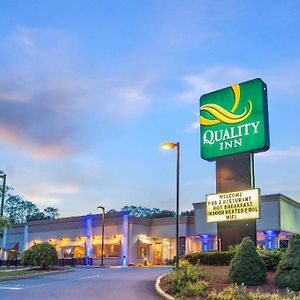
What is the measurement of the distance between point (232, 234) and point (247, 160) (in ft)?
13.5

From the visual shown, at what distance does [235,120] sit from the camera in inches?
1069

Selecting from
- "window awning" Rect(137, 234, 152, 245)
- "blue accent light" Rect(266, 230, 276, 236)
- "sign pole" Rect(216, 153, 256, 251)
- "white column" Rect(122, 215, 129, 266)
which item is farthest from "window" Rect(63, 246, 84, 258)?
"sign pole" Rect(216, 153, 256, 251)

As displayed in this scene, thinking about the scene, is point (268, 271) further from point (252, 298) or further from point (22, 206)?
point (22, 206)

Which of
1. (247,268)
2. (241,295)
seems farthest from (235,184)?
(241,295)

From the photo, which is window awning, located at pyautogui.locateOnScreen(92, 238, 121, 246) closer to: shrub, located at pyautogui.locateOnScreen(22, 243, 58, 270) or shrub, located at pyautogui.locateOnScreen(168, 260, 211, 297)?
shrub, located at pyautogui.locateOnScreen(22, 243, 58, 270)

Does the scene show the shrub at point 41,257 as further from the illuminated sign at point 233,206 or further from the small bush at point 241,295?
the small bush at point 241,295

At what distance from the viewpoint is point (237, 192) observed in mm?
25766

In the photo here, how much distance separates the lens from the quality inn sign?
2609cm

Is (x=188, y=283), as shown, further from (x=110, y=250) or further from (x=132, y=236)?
(x=110, y=250)

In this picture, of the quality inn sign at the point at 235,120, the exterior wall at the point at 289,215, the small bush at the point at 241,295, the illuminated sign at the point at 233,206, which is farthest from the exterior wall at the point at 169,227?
the small bush at the point at 241,295

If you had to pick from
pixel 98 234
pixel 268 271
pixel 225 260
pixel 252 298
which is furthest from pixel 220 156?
pixel 98 234

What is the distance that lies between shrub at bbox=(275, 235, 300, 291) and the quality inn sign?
9.19 meters

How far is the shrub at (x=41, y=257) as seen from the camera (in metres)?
35.9

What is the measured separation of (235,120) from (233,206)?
480 centimetres
